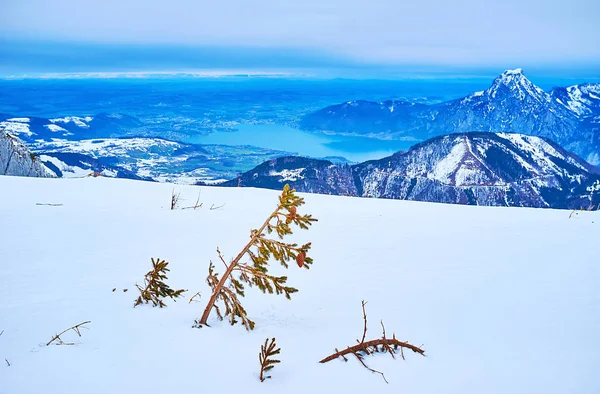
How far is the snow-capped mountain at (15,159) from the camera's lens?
12.7m

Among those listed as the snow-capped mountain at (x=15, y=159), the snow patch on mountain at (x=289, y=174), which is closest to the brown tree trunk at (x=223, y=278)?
the snow-capped mountain at (x=15, y=159)

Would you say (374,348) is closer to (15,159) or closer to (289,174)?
(15,159)

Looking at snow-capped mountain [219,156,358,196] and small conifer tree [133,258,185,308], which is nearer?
small conifer tree [133,258,185,308]

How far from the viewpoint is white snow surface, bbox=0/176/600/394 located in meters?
2.42

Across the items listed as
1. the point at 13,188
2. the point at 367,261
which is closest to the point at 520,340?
the point at 367,261

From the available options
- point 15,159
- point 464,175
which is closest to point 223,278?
point 15,159

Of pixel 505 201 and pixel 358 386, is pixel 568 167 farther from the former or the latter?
pixel 358 386

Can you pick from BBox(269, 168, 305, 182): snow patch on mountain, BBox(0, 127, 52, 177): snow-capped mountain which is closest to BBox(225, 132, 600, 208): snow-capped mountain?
BBox(269, 168, 305, 182): snow patch on mountain

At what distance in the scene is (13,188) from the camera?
805 centimetres

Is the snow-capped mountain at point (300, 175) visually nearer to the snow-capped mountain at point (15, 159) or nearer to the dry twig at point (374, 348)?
the snow-capped mountain at point (15, 159)

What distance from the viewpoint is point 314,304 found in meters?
3.84

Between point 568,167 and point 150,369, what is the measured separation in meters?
225

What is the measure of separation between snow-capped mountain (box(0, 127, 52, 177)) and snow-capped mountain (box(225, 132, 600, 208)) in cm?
12614

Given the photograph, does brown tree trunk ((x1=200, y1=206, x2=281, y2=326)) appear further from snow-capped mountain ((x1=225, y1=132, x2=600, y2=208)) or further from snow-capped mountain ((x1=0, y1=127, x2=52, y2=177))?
snow-capped mountain ((x1=225, y1=132, x2=600, y2=208))
